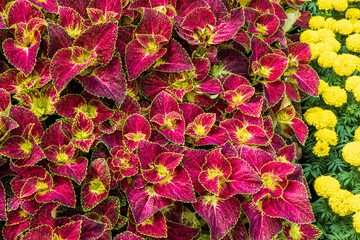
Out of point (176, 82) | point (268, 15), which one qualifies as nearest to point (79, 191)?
point (176, 82)

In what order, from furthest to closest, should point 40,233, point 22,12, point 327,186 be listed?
point 327,186 < point 22,12 < point 40,233

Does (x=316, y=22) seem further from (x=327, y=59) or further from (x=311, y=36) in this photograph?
(x=327, y=59)

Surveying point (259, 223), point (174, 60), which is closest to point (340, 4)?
point (174, 60)

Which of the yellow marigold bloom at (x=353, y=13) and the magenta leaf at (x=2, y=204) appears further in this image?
the yellow marigold bloom at (x=353, y=13)

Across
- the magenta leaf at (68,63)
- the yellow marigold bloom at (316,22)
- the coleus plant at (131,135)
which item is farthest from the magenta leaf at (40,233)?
the yellow marigold bloom at (316,22)

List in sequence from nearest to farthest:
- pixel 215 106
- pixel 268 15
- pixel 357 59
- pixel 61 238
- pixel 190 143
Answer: pixel 61 238 → pixel 190 143 → pixel 215 106 → pixel 268 15 → pixel 357 59

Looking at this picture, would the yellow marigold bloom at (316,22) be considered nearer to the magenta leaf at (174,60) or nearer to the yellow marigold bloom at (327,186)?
the yellow marigold bloom at (327,186)

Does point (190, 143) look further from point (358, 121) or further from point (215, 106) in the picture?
point (358, 121)
